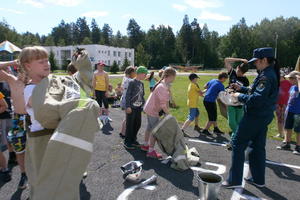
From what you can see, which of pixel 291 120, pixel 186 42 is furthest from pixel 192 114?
pixel 186 42

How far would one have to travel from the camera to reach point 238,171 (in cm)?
422

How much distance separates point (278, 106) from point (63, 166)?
23.4 feet

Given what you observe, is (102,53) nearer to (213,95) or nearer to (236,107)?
(213,95)

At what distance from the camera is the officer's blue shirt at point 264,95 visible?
3.89 m

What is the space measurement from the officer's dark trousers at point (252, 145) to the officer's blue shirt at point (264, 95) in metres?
0.11

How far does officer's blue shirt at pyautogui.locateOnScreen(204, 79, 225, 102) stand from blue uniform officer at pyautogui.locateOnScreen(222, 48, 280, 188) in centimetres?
298

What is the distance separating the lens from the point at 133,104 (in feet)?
19.9

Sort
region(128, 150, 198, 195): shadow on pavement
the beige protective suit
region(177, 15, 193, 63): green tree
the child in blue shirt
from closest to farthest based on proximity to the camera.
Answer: the beige protective suit < region(128, 150, 198, 195): shadow on pavement < the child in blue shirt < region(177, 15, 193, 63): green tree

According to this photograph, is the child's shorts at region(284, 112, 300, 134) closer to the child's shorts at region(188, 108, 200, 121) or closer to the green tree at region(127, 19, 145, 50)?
the child's shorts at region(188, 108, 200, 121)

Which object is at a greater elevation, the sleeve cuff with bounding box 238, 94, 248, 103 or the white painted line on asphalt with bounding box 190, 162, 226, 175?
the sleeve cuff with bounding box 238, 94, 248, 103

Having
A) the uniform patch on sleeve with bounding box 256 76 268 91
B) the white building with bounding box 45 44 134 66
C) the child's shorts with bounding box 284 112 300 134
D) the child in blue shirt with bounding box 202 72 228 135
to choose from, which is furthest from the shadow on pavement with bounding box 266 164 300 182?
the white building with bounding box 45 44 134 66

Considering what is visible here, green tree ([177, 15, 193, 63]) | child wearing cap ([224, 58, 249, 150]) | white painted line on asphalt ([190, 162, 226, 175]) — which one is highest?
green tree ([177, 15, 193, 63])

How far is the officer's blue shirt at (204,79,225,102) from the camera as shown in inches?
286

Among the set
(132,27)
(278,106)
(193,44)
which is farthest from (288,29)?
(278,106)
